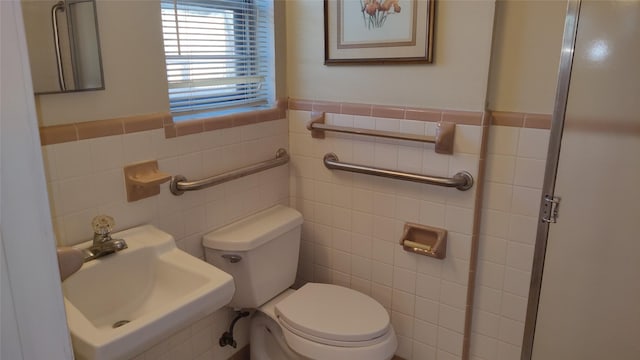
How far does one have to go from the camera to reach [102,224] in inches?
55.1

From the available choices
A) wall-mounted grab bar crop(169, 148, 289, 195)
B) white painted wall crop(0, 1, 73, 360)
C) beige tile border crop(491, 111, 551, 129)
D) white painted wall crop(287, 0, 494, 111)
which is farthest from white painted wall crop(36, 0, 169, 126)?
beige tile border crop(491, 111, 551, 129)

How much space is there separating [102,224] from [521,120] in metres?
1.41

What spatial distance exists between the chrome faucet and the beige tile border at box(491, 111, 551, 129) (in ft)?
4.36

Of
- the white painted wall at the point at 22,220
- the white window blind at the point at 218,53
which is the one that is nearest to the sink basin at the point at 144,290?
the white window blind at the point at 218,53

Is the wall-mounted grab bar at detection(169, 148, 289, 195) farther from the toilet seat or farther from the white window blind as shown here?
the toilet seat

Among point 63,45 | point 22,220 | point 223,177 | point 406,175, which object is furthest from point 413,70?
point 22,220

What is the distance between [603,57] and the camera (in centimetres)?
142

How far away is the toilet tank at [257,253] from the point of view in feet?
5.82

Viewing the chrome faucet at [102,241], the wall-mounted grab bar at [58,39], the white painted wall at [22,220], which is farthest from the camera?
the chrome faucet at [102,241]

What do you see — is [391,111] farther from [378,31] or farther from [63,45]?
[63,45]

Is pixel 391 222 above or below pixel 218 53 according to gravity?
below

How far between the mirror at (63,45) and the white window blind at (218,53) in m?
0.30

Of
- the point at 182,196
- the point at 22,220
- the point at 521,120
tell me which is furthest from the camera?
the point at 182,196

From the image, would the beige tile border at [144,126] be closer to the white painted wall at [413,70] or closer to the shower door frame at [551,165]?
the white painted wall at [413,70]
